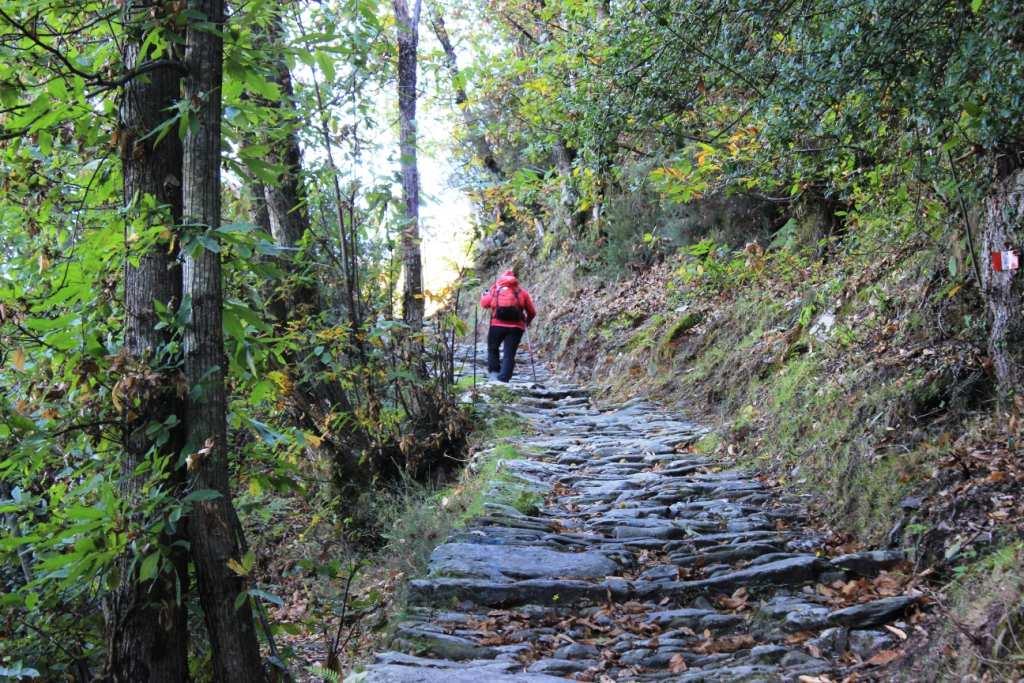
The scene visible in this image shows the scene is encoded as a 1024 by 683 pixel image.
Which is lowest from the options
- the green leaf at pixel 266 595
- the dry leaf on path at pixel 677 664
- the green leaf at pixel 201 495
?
the dry leaf on path at pixel 677 664

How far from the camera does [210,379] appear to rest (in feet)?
12.4

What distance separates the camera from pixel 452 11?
22.4 m

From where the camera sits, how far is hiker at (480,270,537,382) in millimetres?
12727

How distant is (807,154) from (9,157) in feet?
18.0

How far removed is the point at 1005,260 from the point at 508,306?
784cm

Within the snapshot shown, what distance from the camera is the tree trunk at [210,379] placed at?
378cm

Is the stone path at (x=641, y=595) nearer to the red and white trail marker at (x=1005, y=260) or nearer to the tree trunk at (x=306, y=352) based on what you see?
the red and white trail marker at (x=1005, y=260)

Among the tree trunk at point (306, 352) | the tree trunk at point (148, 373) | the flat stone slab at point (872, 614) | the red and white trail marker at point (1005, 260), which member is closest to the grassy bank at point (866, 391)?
the flat stone slab at point (872, 614)

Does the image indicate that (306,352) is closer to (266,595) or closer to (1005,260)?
(266,595)

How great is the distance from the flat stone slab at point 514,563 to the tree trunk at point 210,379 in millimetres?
1809

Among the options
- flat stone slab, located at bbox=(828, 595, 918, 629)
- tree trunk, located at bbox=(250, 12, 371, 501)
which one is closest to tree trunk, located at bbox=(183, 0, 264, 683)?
flat stone slab, located at bbox=(828, 595, 918, 629)

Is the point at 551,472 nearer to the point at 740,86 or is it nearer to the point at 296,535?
the point at 296,535

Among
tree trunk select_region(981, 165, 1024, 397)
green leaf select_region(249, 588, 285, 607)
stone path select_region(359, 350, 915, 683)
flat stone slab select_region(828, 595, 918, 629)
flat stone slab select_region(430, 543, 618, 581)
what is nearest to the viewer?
green leaf select_region(249, 588, 285, 607)

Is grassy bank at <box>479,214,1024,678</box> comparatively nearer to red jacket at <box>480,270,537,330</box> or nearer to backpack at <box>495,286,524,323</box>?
red jacket at <box>480,270,537,330</box>
